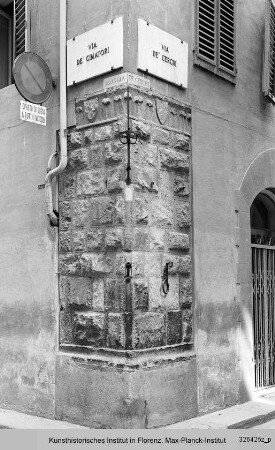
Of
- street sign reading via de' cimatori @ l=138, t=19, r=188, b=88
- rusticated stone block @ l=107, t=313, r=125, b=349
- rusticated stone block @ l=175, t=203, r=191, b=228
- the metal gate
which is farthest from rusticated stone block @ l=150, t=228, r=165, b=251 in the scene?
the metal gate

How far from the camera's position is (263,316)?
859cm

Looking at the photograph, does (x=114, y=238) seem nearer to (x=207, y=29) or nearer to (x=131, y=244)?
(x=131, y=244)

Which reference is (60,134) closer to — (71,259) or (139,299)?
(71,259)

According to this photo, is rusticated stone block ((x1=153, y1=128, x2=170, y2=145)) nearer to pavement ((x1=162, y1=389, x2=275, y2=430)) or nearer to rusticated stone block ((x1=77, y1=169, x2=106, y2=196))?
rusticated stone block ((x1=77, y1=169, x2=106, y2=196))

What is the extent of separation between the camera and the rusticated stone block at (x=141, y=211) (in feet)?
21.3

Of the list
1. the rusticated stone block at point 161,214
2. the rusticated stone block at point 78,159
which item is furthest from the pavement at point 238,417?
the rusticated stone block at point 78,159

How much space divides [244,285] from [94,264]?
7.24 feet

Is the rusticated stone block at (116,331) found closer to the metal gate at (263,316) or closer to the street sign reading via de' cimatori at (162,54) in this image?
the street sign reading via de' cimatori at (162,54)

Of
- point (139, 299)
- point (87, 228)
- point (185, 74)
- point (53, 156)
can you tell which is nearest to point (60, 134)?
point (53, 156)

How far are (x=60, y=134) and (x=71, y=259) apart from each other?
141 centimetres

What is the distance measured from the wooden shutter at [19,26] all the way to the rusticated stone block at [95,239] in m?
2.84

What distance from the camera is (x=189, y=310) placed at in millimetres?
7031

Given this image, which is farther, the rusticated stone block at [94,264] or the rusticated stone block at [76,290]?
the rusticated stone block at [76,290]

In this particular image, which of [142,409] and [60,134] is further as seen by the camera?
[60,134]
